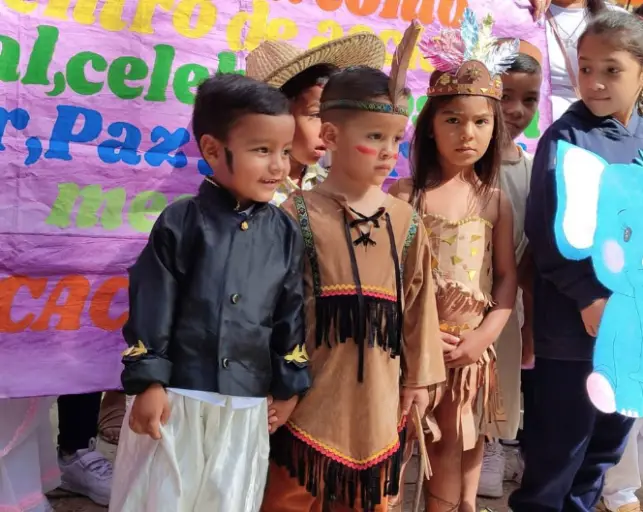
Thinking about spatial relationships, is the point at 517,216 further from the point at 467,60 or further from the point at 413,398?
the point at 413,398

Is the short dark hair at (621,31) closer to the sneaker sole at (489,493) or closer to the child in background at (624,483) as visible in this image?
the child in background at (624,483)

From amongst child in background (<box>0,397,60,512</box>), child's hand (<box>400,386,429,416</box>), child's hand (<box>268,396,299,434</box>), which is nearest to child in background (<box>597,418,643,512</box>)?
child's hand (<box>400,386,429,416</box>)

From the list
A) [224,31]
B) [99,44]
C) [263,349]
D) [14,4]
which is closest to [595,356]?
[263,349]

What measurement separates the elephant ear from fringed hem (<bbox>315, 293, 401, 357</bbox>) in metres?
0.65

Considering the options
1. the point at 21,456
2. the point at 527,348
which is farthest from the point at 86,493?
the point at 527,348

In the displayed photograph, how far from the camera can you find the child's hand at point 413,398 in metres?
2.13

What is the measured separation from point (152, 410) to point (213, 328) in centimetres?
23

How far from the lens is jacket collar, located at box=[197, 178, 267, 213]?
1876 mm

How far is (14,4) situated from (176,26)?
497 mm

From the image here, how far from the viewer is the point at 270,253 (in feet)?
6.23

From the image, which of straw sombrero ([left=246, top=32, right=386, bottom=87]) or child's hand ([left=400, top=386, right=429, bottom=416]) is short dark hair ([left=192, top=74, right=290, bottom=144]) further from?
child's hand ([left=400, top=386, right=429, bottom=416])

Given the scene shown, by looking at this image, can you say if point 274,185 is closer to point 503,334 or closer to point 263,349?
point 263,349

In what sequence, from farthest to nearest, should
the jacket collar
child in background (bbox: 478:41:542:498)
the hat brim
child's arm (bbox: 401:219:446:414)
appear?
child in background (bbox: 478:41:542:498), the hat brim, child's arm (bbox: 401:219:446:414), the jacket collar

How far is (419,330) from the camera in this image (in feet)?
6.96
